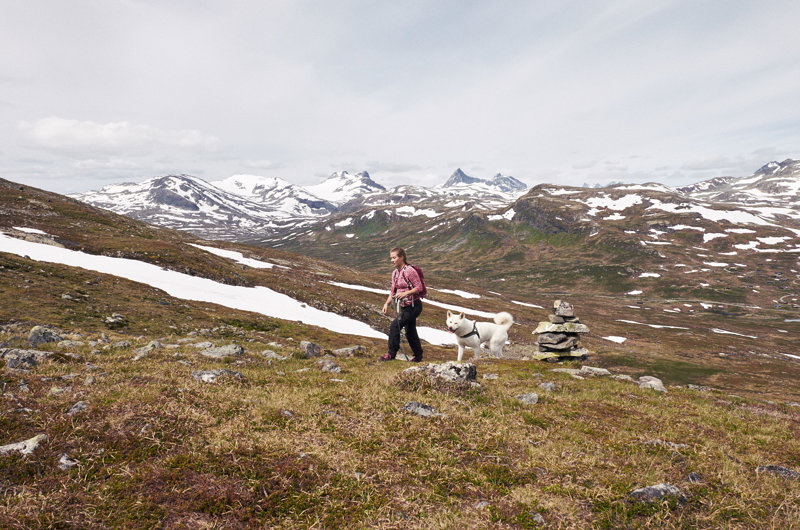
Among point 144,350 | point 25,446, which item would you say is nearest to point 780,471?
point 25,446

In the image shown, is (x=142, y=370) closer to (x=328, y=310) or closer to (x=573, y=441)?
(x=573, y=441)

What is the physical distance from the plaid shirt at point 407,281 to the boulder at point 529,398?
Result: 5.92 metres

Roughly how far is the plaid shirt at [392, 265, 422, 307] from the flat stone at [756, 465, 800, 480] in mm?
10979

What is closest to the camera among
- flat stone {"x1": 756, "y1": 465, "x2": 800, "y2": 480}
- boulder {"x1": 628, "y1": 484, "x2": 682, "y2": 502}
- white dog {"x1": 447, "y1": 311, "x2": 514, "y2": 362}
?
boulder {"x1": 628, "y1": 484, "x2": 682, "y2": 502}

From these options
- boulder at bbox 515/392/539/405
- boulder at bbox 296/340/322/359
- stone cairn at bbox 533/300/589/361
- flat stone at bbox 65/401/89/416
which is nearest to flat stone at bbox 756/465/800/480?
boulder at bbox 515/392/539/405

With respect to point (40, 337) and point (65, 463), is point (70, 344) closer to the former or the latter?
point (40, 337)

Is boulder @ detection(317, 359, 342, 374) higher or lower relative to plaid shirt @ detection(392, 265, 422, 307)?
lower

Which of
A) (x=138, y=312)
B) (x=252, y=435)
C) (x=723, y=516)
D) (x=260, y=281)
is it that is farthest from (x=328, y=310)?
(x=723, y=516)

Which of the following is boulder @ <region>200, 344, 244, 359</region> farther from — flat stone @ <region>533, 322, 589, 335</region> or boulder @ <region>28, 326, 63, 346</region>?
flat stone @ <region>533, 322, 589, 335</region>

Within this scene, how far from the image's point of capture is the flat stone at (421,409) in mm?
9094

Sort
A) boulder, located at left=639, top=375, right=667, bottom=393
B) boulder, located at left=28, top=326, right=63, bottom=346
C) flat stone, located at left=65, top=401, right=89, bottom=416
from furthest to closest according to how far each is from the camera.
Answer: boulder, located at left=639, top=375, right=667, bottom=393 < boulder, located at left=28, top=326, right=63, bottom=346 < flat stone, located at left=65, top=401, right=89, bottom=416

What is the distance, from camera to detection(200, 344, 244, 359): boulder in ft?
47.2

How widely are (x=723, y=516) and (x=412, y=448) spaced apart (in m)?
5.28

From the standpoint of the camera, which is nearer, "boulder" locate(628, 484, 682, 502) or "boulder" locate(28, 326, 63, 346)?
"boulder" locate(628, 484, 682, 502)
